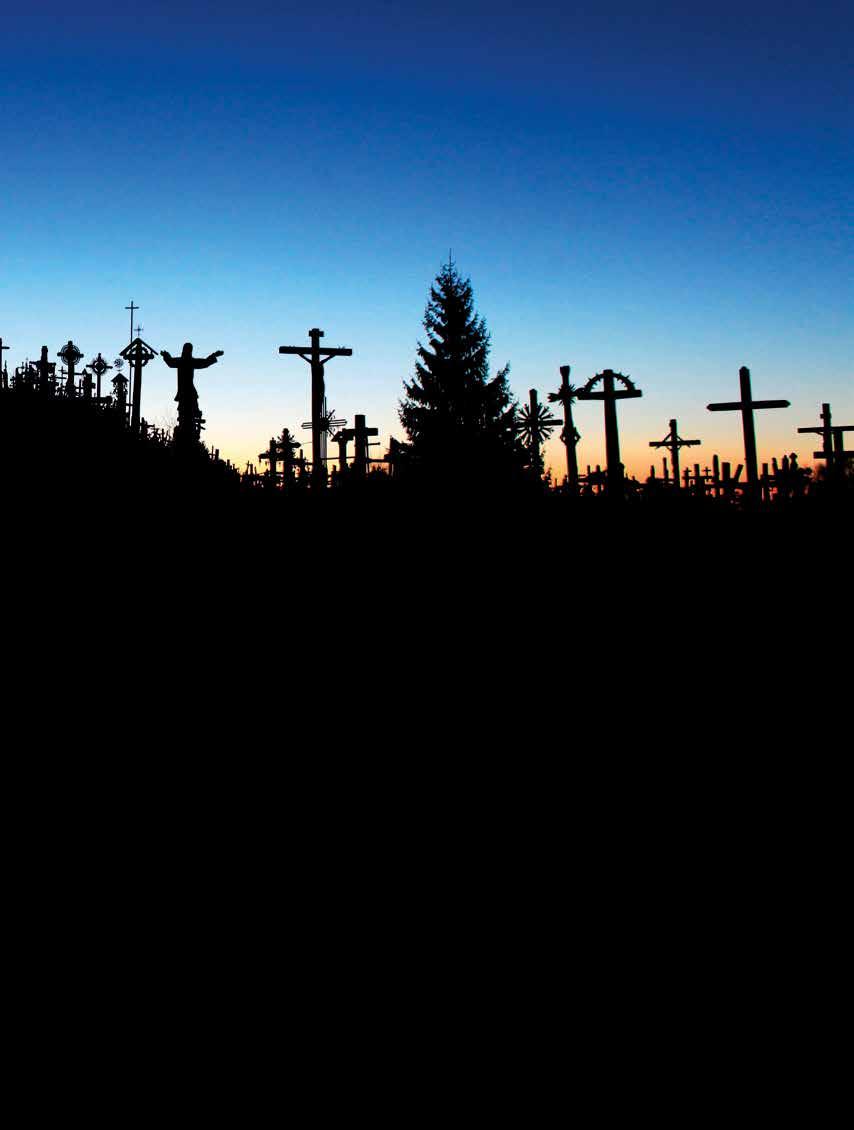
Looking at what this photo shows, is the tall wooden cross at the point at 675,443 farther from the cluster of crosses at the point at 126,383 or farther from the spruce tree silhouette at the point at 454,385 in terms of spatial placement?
the cluster of crosses at the point at 126,383

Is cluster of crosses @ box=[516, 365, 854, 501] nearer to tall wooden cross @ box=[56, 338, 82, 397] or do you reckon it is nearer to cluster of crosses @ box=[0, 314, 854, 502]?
cluster of crosses @ box=[0, 314, 854, 502]

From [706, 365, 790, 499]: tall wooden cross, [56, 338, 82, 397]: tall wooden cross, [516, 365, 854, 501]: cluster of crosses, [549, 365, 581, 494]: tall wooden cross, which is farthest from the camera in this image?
[56, 338, 82, 397]: tall wooden cross

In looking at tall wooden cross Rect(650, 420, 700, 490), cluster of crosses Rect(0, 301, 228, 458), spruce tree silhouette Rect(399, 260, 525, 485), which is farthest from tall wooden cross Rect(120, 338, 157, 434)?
tall wooden cross Rect(650, 420, 700, 490)

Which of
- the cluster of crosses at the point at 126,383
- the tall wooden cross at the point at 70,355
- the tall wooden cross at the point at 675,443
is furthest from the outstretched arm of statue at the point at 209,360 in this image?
the tall wooden cross at the point at 675,443

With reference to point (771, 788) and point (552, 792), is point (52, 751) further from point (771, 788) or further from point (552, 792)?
point (771, 788)

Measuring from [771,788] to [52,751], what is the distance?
4.80 meters

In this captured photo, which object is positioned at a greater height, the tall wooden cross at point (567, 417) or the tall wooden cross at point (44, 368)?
the tall wooden cross at point (44, 368)

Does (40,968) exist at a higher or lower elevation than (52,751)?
lower

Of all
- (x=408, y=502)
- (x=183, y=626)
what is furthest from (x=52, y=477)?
(x=408, y=502)

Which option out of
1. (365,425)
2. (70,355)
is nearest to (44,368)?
(70,355)

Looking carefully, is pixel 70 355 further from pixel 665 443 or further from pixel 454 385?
pixel 665 443

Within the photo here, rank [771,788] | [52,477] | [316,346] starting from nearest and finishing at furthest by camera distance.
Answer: [771,788]
[52,477]
[316,346]

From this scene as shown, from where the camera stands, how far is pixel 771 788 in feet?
16.9

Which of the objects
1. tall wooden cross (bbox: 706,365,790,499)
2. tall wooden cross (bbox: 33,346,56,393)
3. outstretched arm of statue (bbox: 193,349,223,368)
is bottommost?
tall wooden cross (bbox: 706,365,790,499)
